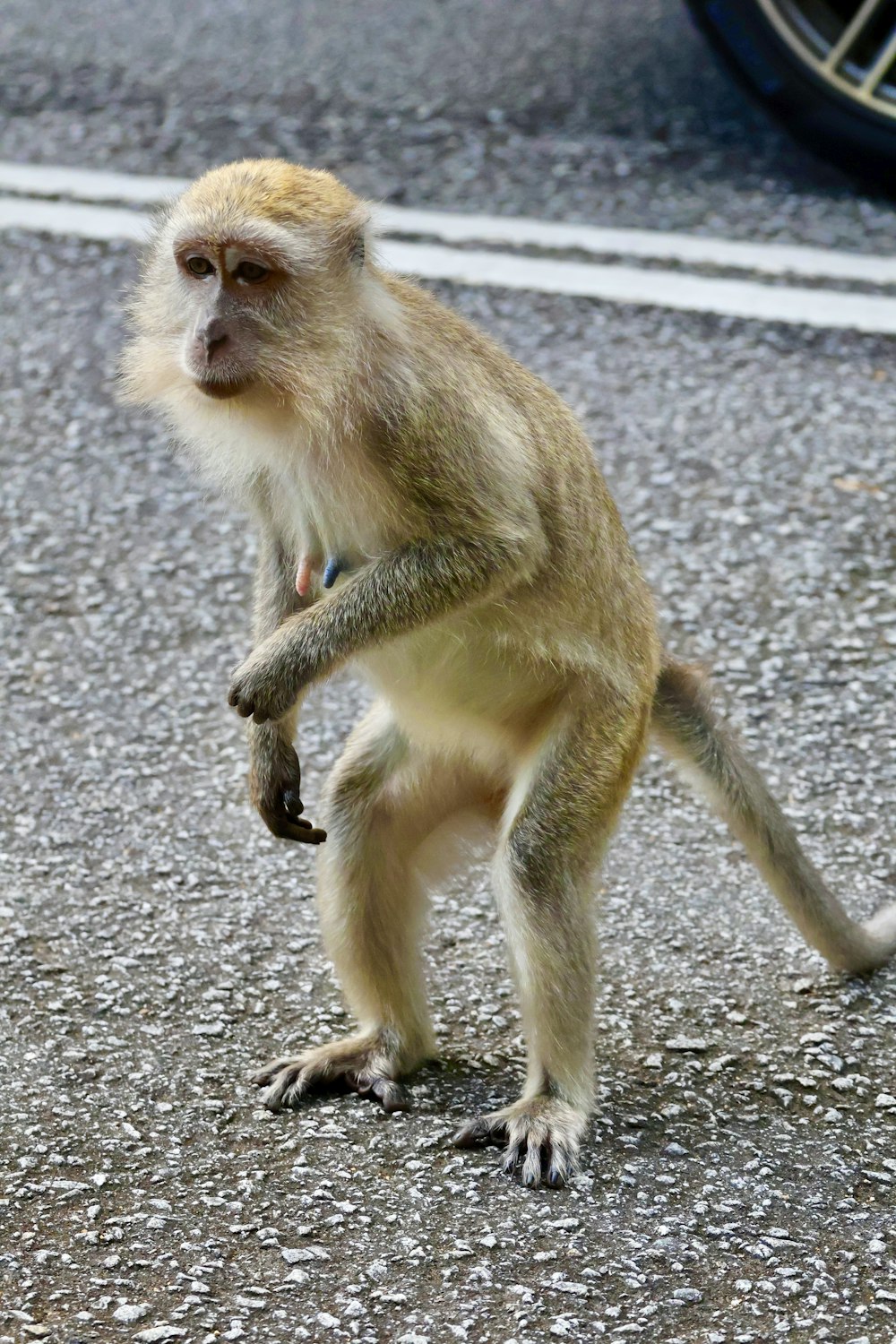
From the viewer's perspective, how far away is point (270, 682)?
9.80 ft

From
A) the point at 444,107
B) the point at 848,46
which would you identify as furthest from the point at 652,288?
the point at 444,107

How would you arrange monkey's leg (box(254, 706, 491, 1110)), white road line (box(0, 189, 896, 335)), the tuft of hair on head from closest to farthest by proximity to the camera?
1. the tuft of hair on head
2. monkey's leg (box(254, 706, 491, 1110))
3. white road line (box(0, 189, 896, 335))

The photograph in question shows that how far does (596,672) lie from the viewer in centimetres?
307

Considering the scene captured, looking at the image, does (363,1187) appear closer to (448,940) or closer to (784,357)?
(448,940)

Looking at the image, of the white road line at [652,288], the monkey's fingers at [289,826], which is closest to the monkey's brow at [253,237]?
the monkey's fingers at [289,826]

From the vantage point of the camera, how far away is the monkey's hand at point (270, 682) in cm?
298

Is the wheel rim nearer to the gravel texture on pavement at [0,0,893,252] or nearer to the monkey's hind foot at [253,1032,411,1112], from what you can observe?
the gravel texture on pavement at [0,0,893,252]

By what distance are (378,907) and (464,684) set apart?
1.54ft

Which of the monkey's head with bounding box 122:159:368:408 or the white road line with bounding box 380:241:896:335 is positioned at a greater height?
the monkey's head with bounding box 122:159:368:408

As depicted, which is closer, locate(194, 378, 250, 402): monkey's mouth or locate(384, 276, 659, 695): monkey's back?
locate(194, 378, 250, 402): monkey's mouth

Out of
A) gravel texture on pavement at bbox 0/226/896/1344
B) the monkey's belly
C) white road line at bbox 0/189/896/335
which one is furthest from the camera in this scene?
white road line at bbox 0/189/896/335

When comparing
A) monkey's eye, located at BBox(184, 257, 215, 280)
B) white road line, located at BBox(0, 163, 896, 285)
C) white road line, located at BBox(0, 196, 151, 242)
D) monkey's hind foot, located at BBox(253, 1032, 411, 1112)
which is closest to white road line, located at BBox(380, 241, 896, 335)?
white road line, located at BBox(0, 163, 896, 285)

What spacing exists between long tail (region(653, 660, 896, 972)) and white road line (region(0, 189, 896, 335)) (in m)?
3.25

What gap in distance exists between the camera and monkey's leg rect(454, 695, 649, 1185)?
116 inches
